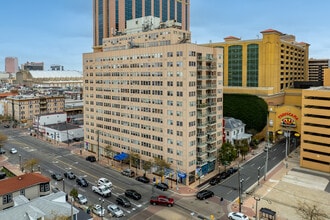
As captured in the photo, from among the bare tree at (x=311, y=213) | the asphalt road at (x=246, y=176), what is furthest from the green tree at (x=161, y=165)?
the bare tree at (x=311, y=213)

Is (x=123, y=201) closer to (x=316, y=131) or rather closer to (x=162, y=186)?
(x=162, y=186)

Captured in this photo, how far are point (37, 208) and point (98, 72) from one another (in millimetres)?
53687

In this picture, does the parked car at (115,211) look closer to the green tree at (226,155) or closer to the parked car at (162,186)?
the parked car at (162,186)

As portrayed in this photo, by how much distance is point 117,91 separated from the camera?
82125mm

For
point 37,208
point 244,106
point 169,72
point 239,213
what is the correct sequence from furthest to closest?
point 244,106 → point 169,72 → point 239,213 → point 37,208

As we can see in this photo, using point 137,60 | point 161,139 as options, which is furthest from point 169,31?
point 161,139

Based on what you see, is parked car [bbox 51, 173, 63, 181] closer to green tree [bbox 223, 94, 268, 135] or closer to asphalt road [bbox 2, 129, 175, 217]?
asphalt road [bbox 2, 129, 175, 217]

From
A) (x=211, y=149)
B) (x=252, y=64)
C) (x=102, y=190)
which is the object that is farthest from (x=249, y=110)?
(x=102, y=190)

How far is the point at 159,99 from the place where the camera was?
70.4 meters

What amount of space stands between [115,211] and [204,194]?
60.2ft

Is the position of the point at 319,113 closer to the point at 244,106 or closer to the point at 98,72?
the point at 244,106

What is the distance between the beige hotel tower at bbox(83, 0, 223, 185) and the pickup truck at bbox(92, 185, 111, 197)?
15.5 meters

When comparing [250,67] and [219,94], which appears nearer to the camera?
[219,94]

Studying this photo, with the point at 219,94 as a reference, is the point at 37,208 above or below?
below
